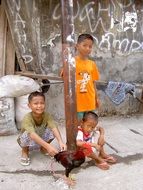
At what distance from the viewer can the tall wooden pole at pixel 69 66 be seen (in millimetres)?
3289

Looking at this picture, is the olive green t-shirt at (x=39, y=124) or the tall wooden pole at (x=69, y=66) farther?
the olive green t-shirt at (x=39, y=124)

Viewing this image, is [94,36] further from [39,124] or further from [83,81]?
[39,124]

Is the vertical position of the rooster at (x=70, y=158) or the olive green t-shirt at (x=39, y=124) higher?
the olive green t-shirt at (x=39, y=124)

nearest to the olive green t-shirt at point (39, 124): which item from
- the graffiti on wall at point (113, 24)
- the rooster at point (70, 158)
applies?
the rooster at point (70, 158)

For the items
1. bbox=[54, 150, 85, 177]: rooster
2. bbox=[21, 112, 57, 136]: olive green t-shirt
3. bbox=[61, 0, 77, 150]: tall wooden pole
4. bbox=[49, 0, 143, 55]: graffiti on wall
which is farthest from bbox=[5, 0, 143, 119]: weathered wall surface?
bbox=[54, 150, 85, 177]: rooster

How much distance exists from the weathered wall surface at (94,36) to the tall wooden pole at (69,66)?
6.86 feet

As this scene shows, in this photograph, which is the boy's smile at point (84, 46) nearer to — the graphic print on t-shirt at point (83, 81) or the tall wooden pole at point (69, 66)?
the graphic print on t-shirt at point (83, 81)

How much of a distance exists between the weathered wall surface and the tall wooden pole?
82.3 inches

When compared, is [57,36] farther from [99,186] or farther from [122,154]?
[99,186]

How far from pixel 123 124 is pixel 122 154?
1.31 meters

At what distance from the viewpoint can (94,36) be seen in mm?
5797

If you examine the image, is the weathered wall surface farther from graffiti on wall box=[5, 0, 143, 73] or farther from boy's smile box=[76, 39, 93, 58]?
boy's smile box=[76, 39, 93, 58]

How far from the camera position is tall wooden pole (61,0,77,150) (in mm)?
3289

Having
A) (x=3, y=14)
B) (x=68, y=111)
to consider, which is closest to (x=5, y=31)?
(x=3, y=14)
